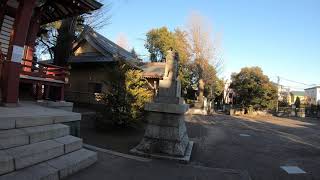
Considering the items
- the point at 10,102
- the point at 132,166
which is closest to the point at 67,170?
the point at 132,166

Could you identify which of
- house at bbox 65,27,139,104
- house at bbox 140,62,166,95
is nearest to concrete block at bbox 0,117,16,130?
house at bbox 65,27,139,104

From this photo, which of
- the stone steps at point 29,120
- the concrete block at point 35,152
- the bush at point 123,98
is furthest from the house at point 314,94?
the concrete block at point 35,152

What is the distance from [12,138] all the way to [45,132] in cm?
99

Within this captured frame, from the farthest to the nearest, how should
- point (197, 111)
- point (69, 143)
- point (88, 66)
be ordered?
point (197, 111) < point (88, 66) < point (69, 143)

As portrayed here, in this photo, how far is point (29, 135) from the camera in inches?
243

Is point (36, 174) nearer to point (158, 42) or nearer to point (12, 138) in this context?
point (12, 138)

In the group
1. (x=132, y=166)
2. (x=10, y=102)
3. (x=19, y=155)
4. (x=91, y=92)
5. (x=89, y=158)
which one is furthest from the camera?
(x=91, y=92)

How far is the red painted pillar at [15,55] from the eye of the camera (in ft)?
28.2

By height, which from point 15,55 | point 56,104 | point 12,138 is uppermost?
point 15,55

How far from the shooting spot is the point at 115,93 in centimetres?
1316

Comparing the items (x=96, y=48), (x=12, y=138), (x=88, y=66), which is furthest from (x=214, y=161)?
(x=88, y=66)

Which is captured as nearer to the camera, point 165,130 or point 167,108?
point 167,108

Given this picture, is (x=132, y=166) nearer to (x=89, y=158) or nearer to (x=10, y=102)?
(x=89, y=158)

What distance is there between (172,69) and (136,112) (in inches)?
151
